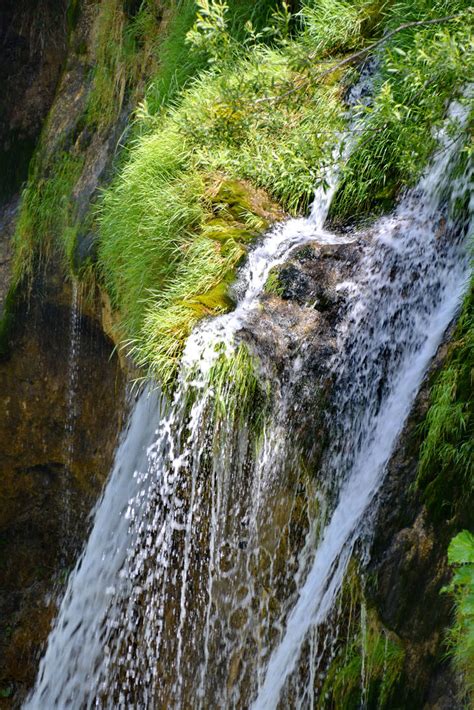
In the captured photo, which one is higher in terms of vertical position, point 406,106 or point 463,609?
point 406,106

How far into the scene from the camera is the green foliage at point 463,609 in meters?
2.57

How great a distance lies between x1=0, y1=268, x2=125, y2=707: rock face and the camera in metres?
7.09

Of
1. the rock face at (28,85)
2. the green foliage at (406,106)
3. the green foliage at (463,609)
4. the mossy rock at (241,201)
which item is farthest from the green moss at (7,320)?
the green foliage at (463,609)

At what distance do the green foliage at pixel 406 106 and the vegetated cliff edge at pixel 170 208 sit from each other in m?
0.01

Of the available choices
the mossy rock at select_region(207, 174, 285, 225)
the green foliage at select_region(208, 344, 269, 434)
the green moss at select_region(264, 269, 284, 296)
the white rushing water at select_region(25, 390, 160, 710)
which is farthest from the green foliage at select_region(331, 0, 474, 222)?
the white rushing water at select_region(25, 390, 160, 710)

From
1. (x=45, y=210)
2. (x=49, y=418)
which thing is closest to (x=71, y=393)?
(x=49, y=418)

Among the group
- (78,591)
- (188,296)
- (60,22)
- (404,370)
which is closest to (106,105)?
(60,22)

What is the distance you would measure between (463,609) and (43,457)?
17.9 feet

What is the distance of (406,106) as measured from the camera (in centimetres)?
414

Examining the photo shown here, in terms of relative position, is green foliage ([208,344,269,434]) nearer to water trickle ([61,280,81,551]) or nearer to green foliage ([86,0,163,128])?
water trickle ([61,280,81,551])

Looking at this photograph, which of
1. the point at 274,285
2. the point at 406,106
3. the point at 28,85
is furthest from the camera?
the point at 28,85

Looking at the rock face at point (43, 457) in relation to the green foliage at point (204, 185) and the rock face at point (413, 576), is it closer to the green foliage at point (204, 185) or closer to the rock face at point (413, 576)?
the green foliage at point (204, 185)

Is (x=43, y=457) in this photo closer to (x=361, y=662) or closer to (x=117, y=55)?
(x=117, y=55)

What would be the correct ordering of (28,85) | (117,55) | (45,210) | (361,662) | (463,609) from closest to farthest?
(463,609)
(361,662)
(117,55)
(45,210)
(28,85)
